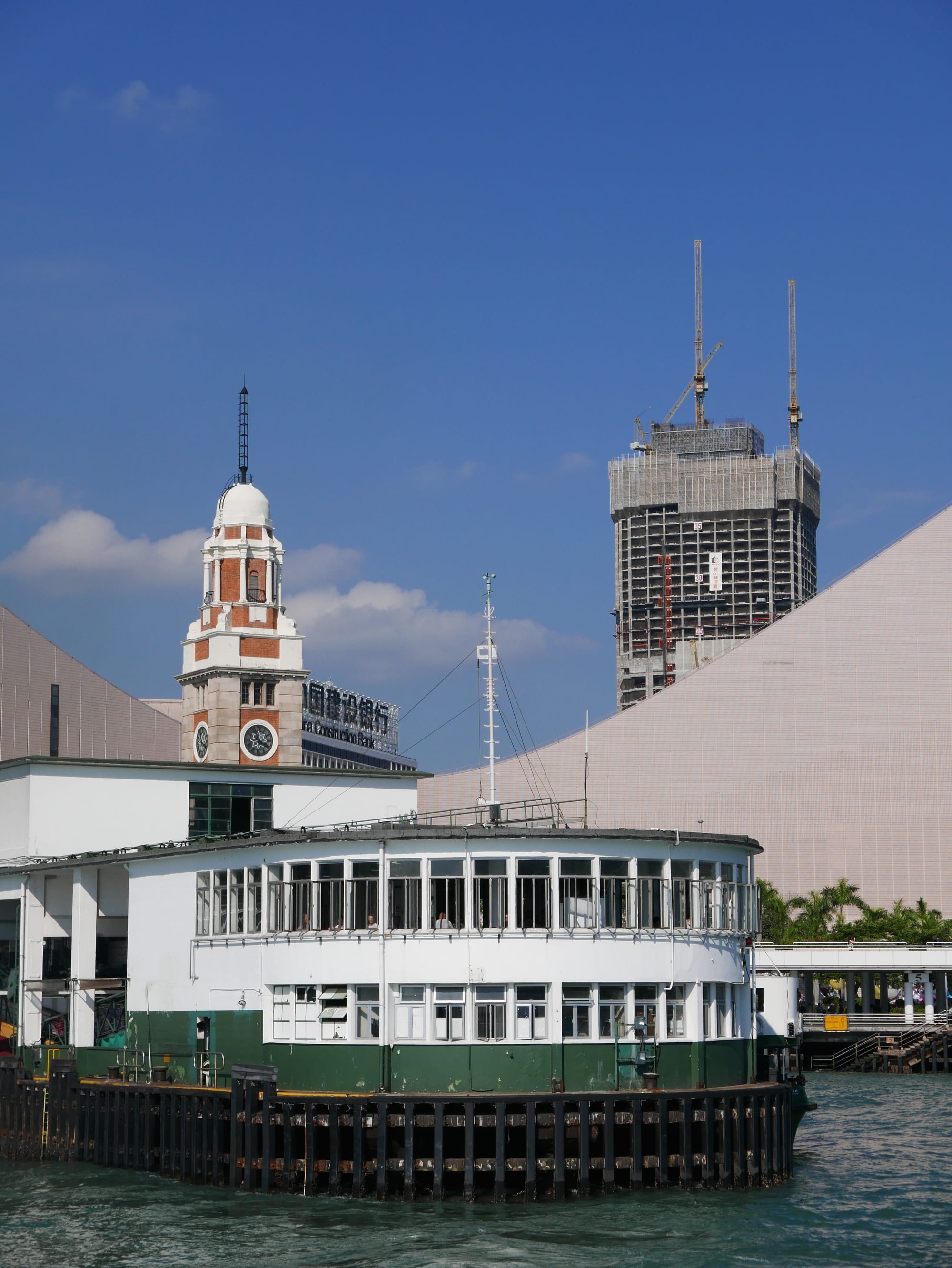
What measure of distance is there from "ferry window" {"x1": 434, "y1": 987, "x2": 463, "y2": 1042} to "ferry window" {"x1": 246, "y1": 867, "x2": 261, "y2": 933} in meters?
5.10

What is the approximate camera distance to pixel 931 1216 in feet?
122

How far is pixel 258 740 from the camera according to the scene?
99.2 meters

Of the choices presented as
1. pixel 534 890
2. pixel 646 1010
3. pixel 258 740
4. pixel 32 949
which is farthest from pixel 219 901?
pixel 258 740

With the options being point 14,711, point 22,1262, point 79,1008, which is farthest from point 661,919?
point 14,711

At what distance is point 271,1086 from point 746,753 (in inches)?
3382

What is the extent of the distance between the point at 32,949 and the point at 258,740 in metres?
48.2

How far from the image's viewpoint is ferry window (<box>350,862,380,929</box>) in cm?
3869

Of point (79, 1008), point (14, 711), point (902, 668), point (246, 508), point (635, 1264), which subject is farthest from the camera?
point (902, 668)

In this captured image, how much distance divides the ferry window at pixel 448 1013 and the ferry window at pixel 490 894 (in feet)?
4.63

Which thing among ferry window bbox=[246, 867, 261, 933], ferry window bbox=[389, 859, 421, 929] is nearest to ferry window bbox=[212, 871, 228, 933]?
ferry window bbox=[246, 867, 261, 933]

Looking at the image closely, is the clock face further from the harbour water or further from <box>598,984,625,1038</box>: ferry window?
<box>598,984,625,1038</box>: ferry window

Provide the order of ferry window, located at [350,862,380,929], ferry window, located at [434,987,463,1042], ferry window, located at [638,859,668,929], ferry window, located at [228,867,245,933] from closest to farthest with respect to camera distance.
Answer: ferry window, located at [434,987,463,1042] → ferry window, located at [350,862,380,929] → ferry window, located at [638,859,668,929] → ferry window, located at [228,867,245,933]

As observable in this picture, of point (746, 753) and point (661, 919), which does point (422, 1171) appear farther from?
point (746, 753)

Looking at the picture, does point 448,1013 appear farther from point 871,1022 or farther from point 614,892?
point 871,1022
